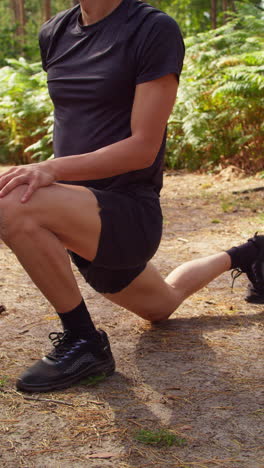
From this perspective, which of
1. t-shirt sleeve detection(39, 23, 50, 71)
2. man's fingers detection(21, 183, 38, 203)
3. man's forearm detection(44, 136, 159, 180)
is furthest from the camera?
t-shirt sleeve detection(39, 23, 50, 71)

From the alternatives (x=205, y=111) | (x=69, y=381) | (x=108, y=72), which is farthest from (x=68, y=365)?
(x=205, y=111)

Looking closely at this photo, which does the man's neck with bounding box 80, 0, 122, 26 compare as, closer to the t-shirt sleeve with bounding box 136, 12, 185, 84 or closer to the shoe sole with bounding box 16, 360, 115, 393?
the t-shirt sleeve with bounding box 136, 12, 185, 84

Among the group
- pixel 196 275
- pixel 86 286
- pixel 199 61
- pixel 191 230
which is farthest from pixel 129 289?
pixel 199 61

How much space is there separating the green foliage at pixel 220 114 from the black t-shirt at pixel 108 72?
5.58 m

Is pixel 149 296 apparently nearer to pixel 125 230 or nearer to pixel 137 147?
pixel 125 230

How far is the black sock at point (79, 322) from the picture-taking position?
2646 millimetres

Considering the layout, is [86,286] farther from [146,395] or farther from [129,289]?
[146,395]

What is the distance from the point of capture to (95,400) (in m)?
2.50

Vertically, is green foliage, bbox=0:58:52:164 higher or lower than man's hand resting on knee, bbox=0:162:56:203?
lower

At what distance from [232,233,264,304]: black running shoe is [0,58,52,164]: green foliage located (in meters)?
6.60

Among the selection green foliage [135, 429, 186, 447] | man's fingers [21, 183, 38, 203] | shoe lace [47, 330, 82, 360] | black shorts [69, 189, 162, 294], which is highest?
man's fingers [21, 183, 38, 203]

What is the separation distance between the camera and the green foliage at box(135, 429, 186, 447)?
2146 mm

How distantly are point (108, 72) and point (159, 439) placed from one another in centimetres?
158

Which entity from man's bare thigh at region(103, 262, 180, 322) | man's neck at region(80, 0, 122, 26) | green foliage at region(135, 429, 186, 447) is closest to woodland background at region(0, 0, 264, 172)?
man's bare thigh at region(103, 262, 180, 322)
